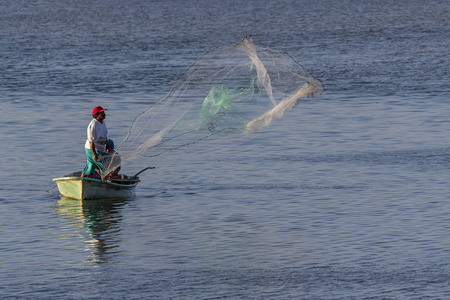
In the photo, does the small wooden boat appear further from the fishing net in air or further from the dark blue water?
the fishing net in air

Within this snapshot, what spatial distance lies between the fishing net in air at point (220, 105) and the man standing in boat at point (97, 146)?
0.27 m

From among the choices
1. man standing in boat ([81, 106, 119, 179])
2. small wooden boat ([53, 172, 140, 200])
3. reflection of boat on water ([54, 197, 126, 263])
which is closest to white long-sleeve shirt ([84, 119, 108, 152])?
man standing in boat ([81, 106, 119, 179])

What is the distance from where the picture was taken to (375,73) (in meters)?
46.4

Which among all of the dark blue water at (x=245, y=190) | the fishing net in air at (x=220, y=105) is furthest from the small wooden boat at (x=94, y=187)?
the fishing net in air at (x=220, y=105)

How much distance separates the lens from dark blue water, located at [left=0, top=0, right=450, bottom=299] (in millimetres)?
18078

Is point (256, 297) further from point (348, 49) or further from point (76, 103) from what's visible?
point (348, 49)

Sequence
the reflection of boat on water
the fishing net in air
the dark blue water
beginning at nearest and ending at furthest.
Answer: the dark blue water, the reflection of boat on water, the fishing net in air

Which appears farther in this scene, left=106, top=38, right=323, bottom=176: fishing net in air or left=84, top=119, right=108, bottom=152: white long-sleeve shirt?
left=84, top=119, right=108, bottom=152: white long-sleeve shirt

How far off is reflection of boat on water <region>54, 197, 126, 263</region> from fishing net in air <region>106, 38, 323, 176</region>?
956 millimetres

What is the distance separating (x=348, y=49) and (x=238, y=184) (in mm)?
29033

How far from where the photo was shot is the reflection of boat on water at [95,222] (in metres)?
20.4

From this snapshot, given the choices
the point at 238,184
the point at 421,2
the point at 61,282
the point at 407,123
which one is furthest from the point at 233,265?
the point at 421,2

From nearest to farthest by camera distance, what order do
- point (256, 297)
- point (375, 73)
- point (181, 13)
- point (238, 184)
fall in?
point (256, 297)
point (238, 184)
point (375, 73)
point (181, 13)

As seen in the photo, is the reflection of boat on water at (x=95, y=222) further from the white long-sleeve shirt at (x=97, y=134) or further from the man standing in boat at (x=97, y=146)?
the white long-sleeve shirt at (x=97, y=134)
